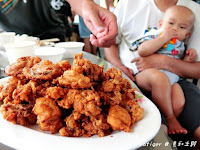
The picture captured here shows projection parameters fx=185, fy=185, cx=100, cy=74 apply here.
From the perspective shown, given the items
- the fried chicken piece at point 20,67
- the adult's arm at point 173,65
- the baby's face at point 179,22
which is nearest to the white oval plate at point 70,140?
the fried chicken piece at point 20,67

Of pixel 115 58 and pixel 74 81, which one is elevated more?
pixel 74 81

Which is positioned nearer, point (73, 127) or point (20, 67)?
point (73, 127)

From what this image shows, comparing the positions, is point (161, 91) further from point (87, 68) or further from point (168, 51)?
point (87, 68)

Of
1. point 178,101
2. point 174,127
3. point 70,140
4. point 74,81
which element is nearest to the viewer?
point 70,140

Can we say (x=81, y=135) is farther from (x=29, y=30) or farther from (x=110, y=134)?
(x=29, y=30)

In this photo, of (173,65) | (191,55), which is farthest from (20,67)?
(191,55)

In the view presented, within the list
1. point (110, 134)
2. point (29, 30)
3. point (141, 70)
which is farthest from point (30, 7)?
point (110, 134)

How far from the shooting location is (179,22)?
6.02ft

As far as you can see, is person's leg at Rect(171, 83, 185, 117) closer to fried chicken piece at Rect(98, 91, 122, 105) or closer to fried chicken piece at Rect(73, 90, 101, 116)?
fried chicken piece at Rect(98, 91, 122, 105)

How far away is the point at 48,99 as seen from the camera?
0.68 metres

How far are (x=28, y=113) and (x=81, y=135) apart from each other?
218mm

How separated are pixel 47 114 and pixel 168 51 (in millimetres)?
1517

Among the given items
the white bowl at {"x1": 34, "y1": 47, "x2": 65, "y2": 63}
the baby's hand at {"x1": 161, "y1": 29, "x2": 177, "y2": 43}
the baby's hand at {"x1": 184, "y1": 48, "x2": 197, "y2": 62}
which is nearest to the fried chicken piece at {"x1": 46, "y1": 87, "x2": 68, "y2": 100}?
the white bowl at {"x1": 34, "y1": 47, "x2": 65, "y2": 63}

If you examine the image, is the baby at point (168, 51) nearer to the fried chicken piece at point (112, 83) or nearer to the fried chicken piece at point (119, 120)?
the fried chicken piece at point (112, 83)
